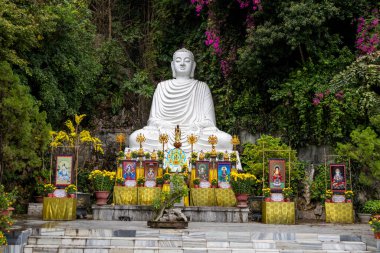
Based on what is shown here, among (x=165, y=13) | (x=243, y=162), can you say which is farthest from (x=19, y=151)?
(x=165, y=13)

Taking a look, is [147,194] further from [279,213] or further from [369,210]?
[369,210]

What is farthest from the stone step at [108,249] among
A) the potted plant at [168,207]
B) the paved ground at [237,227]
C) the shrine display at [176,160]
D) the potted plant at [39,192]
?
the shrine display at [176,160]

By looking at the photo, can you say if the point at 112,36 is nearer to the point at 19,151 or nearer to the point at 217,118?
the point at 217,118

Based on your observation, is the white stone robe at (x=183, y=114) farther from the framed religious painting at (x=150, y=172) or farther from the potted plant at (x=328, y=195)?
the potted plant at (x=328, y=195)

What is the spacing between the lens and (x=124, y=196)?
11.5 m

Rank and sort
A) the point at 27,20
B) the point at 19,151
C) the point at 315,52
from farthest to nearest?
the point at 315,52 → the point at 27,20 → the point at 19,151

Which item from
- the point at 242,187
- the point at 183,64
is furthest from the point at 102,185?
the point at 183,64

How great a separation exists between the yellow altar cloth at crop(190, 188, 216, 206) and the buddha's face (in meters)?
5.18

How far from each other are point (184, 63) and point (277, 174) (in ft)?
18.7

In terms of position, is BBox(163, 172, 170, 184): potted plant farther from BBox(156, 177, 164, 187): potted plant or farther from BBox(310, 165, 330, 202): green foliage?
BBox(310, 165, 330, 202): green foliage

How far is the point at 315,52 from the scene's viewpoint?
46.2 feet

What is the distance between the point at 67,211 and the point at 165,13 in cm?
887

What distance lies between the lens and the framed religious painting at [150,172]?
A: 11.7 m

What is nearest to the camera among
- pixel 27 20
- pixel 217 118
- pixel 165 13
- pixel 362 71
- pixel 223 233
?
pixel 223 233
